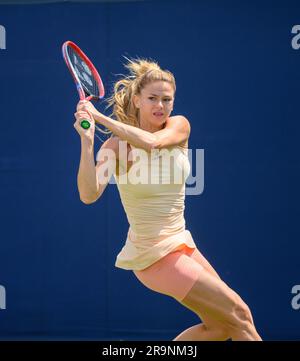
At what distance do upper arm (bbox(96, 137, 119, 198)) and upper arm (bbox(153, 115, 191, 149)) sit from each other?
7.5 inches

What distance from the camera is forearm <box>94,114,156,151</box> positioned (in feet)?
12.4

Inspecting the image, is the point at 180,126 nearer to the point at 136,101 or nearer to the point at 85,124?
the point at 136,101

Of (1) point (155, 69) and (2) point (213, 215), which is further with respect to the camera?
(2) point (213, 215)

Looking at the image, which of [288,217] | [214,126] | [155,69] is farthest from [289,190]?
[155,69]

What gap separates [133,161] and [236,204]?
1.67 metres

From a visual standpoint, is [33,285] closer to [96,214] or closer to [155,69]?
[96,214]

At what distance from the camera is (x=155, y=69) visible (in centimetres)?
416

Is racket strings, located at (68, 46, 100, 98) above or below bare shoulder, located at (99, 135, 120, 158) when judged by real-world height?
above

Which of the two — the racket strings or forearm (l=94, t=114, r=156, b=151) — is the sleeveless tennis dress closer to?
forearm (l=94, t=114, r=156, b=151)

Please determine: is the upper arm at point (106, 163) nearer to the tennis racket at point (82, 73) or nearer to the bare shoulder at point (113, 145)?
the bare shoulder at point (113, 145)

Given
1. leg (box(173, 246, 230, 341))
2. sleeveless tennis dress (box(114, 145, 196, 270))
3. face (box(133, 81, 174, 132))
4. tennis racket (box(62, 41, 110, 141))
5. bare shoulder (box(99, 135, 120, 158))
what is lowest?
leg (box(173, 246, 230, 341))

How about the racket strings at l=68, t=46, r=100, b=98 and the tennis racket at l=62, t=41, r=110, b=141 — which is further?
the racket strings at l=68, t=46, r=100, b=98

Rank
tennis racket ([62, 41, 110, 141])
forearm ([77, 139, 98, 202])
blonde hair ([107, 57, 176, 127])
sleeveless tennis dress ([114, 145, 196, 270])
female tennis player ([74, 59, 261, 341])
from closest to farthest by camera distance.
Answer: forearm ([77, 139, 98, 202]) < female tennis player ([74, 59, 261, 341]) < sleeveless tennis dress ([114, 145, 196, 270]) < tennis racket ([62, 41, 110, 141]) < blonde hair ([107, 57, 176, 127])

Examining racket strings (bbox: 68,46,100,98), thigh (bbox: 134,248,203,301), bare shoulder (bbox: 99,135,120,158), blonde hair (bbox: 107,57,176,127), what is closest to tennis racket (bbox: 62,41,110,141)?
racket strings (bbox: 68,46,100,98)
